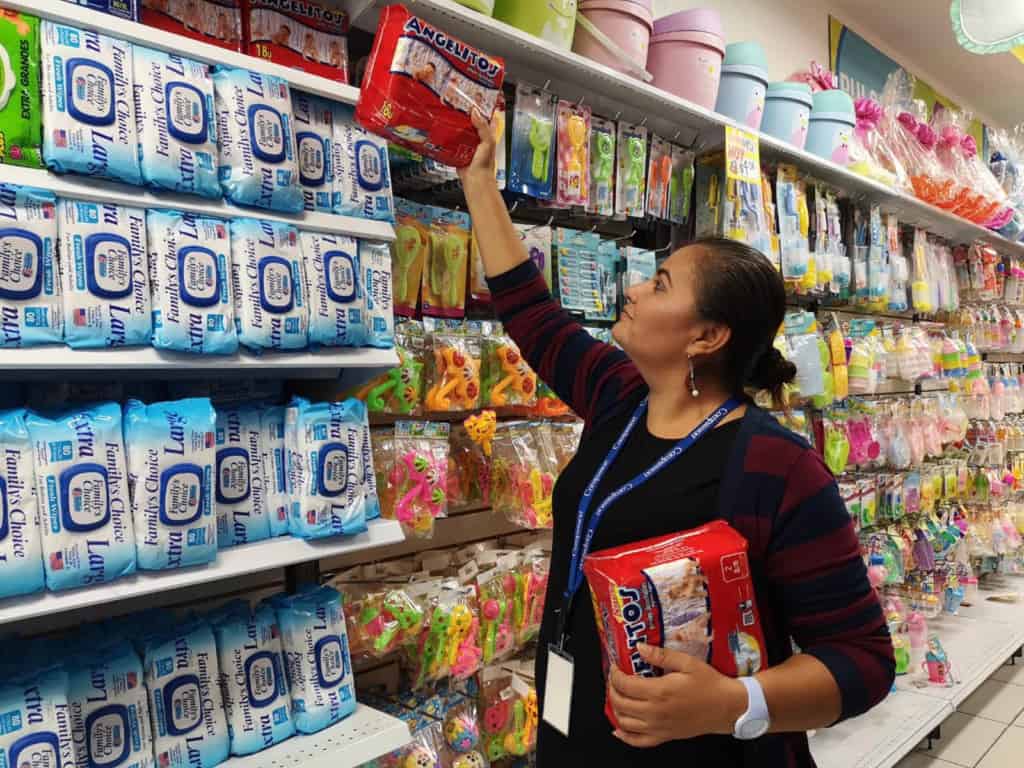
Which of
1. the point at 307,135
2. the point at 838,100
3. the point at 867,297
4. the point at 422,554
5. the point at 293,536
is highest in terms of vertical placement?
the point at 838,100

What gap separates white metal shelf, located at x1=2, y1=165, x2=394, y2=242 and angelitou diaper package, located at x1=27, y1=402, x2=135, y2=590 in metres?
0.34

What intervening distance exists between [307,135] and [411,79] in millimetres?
290

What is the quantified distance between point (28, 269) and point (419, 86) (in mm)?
Result: 682

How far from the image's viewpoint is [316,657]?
1486 mm

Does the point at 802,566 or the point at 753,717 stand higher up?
the point at 802,566

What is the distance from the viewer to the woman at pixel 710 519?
3.21 ft

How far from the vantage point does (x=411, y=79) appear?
1314 mm

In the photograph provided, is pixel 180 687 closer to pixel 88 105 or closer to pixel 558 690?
pixel 558 690

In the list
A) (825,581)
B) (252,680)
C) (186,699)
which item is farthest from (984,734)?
(186,699)

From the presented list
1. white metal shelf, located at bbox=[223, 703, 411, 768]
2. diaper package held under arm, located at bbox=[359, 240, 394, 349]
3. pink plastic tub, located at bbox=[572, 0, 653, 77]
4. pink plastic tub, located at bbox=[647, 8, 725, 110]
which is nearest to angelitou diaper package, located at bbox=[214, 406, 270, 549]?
diaper package held under arm, located at bbox=[359, 240, 394, 349]

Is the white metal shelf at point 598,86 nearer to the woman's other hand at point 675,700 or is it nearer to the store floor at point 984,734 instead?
the woman's other hand at point 675,700

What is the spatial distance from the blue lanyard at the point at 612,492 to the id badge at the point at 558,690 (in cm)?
5

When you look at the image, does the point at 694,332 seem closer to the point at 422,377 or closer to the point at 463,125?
the point at 463,125

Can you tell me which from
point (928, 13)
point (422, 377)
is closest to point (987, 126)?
point (928, 13)
